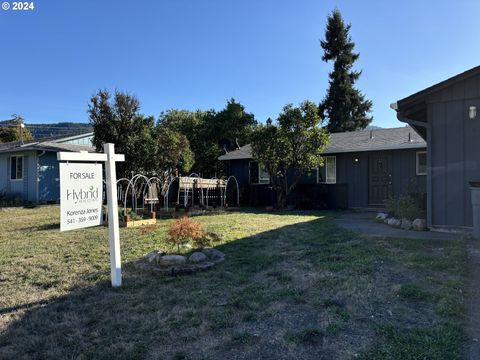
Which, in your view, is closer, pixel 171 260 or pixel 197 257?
pixel 171 260

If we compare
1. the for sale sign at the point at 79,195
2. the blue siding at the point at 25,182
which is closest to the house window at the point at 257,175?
the blue siding at the point at 25,182

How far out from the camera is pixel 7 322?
3.60 metres

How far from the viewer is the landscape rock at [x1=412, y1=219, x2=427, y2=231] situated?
312 inches

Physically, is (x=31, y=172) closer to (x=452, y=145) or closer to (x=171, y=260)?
(x=171, y=260)

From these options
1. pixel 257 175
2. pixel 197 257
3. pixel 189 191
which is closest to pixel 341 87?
pixel 257 175

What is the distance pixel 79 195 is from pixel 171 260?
144 cm

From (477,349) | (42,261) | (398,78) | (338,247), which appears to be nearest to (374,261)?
(338,247)

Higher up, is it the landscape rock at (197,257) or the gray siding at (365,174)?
the gray siding at (365,174)

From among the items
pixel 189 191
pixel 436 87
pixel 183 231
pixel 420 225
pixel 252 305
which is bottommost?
pixel 252 305

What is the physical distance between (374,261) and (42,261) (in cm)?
470

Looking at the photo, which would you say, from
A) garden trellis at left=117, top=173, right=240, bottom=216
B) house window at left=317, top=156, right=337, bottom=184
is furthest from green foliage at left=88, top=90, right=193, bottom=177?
house window at left=317, top=156, right=337, bottom=184

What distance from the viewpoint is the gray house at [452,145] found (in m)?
7.29

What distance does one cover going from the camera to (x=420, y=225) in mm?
7938

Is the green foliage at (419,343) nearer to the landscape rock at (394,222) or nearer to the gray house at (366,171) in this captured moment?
the landscape rock at (394,222)
